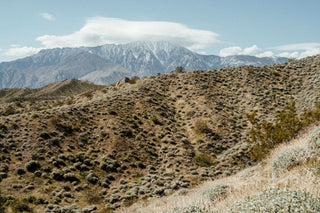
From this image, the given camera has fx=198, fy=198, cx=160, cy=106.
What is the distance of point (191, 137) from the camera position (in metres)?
40.6

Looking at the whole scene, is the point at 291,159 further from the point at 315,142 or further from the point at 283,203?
the point at 283,203

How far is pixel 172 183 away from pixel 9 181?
1996 cm

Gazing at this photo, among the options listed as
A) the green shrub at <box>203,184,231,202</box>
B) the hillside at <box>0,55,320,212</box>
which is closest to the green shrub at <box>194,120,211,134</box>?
the hillside at <box>0,55,320,212</box>

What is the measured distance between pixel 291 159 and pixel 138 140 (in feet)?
101

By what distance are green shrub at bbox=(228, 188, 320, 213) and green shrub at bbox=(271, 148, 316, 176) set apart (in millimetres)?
4960

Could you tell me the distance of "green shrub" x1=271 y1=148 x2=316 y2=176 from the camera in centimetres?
906

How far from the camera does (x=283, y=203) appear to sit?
4590mm

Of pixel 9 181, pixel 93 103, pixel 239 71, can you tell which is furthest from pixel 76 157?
pixel 239 71

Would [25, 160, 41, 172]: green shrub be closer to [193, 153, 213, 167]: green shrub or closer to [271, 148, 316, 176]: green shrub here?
[193, 153, 213, 167]: green shrub

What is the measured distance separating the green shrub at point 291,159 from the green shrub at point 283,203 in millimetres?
4960

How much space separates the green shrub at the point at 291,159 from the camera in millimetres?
9057

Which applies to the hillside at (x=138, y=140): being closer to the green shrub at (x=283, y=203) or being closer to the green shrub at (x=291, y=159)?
the green shrub at (x=291, y=159)

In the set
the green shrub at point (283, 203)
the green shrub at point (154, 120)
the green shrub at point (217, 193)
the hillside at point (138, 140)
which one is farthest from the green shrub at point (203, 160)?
the green shrub at point (283, 203)

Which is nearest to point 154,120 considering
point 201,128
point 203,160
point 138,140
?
point 138,140
